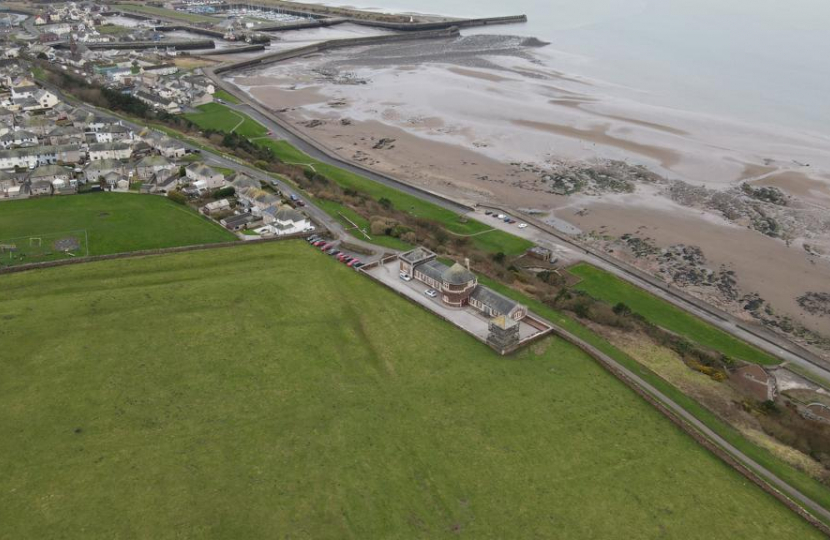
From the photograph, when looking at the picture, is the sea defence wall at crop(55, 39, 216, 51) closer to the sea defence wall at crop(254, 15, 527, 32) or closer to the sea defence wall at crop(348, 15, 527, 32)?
the sea defence wall at crop(254, 15, 527, 32)

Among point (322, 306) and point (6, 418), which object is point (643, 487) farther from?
point (6, 418)

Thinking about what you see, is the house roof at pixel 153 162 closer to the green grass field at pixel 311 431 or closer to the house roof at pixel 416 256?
the green grass field at pixel 311 431

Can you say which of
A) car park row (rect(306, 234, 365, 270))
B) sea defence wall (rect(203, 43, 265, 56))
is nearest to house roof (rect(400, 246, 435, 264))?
car park row (rect(306, 234, 365, 270))

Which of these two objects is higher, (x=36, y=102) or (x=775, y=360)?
(x=36, y=102)

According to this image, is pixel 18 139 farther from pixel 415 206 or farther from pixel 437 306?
pixel 437 306

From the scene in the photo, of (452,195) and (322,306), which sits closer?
(322,306)

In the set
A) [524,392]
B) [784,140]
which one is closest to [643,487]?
[524,392]
